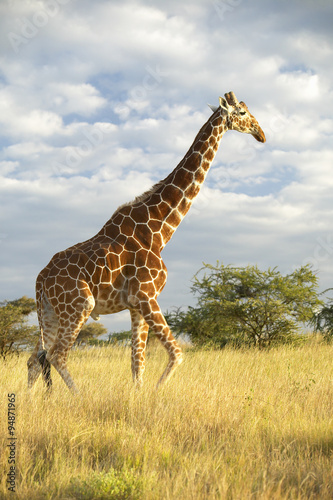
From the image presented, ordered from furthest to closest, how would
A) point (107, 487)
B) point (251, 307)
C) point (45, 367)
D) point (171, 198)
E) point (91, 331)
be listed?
point (91, 331) → point (251, 307) → point (171, 198) → point (45, 367) → point (107, 487)

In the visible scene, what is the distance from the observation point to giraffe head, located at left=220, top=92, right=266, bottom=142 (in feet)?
26.9

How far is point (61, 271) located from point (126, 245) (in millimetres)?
1034

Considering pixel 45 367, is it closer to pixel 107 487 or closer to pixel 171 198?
pixel 171 198

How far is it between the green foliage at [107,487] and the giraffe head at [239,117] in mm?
5878

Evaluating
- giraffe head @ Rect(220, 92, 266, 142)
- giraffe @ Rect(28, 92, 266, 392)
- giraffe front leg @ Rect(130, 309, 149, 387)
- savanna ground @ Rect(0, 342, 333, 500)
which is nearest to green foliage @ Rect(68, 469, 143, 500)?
savanna ground @ Rect(0, 342, 333, 500)

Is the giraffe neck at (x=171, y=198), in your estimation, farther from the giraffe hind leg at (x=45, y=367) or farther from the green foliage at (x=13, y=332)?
the green foliage at (x=13, y=332)

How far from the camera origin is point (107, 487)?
3.94m

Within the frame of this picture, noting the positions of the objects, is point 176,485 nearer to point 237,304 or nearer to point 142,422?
point 142,422

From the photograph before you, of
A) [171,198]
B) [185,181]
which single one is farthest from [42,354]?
[185,181]

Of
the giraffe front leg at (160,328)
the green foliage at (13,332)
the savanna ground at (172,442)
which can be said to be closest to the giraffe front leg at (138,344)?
the savanna ground at (172,442)

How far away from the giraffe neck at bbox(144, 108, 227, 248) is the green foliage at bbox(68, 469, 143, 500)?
4.19m

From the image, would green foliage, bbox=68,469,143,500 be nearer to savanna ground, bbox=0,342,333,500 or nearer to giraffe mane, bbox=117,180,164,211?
savanna ground, bbox=0,342,333,500

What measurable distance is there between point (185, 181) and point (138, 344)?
2.66 metres

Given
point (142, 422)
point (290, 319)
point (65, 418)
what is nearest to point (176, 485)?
point (142, 422)
